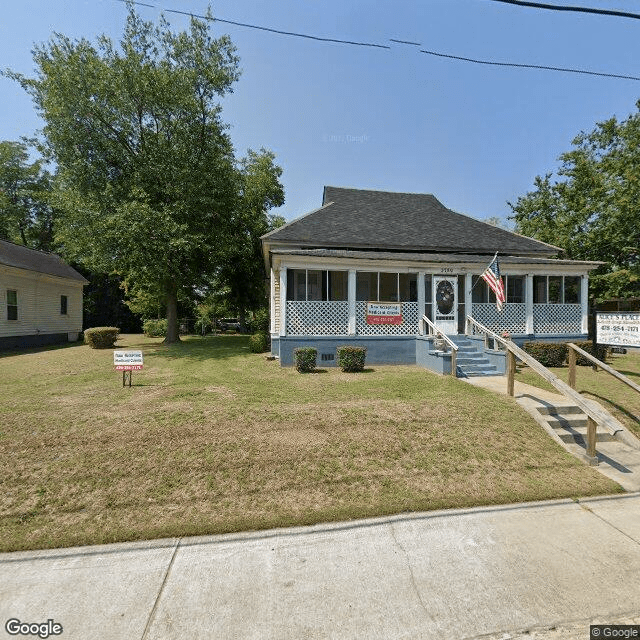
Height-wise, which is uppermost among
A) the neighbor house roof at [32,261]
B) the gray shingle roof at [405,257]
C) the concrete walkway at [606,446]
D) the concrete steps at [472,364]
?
the neighbor house roof at [32,261]

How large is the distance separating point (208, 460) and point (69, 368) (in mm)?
9600

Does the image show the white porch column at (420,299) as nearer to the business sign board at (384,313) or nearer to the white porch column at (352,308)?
the business sign board at (384,313)

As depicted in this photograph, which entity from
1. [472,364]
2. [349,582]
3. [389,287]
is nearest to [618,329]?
[472,364]

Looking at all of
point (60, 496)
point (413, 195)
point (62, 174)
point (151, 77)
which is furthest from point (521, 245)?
point (62, 174)

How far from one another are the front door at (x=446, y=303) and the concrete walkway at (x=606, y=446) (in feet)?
15.4

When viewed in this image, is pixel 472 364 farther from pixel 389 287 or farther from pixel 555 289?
pixel 555 289

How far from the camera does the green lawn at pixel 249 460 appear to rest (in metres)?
3.80

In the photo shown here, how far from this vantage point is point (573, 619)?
2.48m

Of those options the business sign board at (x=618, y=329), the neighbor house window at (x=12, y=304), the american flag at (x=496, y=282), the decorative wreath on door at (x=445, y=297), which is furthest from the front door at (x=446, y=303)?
the neighbor house window at (x=12, y=304)

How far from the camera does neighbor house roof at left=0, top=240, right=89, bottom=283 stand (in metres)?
17.9

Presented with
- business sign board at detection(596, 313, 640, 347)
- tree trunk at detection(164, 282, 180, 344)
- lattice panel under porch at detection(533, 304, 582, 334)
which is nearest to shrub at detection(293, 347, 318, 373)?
business sign board at detection(596, 313, 640, 347)

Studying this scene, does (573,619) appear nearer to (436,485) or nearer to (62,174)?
(436,485)

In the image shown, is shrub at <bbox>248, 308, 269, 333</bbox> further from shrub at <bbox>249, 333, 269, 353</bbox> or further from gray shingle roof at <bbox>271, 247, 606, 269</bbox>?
gray shingle roof at <bbox>271, 247, 606, 269</bbox>

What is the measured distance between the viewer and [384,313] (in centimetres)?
1227
